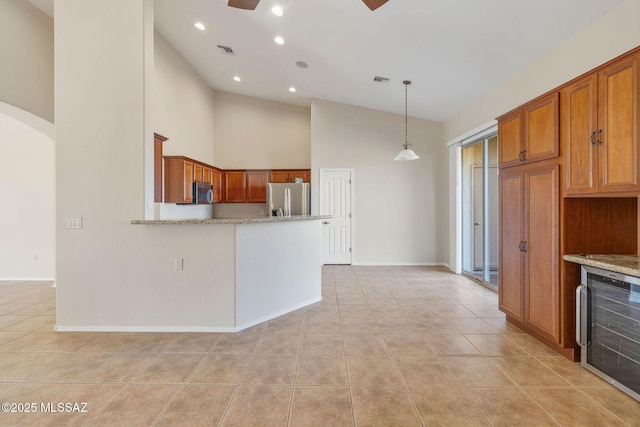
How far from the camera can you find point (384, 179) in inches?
252

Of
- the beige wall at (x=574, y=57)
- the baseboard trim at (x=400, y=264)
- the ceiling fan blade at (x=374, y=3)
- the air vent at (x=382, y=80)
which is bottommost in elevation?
the baseboard trim at (x=400, y=264)

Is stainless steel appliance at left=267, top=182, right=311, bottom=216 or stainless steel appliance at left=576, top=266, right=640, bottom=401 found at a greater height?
stainless steel appliance at left=267, top=182, right=311, bottom=216

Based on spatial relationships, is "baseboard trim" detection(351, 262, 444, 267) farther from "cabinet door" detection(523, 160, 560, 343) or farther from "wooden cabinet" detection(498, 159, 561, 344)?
"cabinet door" detection(523, 160, 560, 343)

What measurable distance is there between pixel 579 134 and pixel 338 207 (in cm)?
445

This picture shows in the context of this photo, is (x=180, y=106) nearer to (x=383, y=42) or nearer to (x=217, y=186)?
(x=217, y=186)

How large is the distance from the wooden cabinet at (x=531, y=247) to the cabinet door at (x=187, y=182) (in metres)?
4.75

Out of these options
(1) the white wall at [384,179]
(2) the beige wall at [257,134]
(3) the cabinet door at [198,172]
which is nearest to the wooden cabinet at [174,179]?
(3) the cabinet door at [198,172]

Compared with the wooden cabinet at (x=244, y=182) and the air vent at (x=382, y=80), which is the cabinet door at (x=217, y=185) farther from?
the air vent at (x=382, y=80)

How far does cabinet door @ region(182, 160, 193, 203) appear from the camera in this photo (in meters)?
5.11

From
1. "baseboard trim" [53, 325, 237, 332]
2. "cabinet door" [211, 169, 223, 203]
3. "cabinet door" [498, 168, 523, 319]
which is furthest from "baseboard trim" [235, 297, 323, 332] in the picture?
"cabinet door" [211, 169, 223, 203]

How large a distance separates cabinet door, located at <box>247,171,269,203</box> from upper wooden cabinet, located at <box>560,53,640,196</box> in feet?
18.9

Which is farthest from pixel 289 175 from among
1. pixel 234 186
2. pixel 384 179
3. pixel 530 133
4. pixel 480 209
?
pixel 530 133

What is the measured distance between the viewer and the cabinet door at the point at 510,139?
9.80 feet

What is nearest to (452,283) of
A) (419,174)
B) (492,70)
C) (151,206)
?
(419,174)
